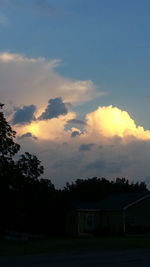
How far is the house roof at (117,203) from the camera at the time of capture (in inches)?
2033

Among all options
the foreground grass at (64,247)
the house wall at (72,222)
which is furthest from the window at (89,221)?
the foreground grass at (64,247)

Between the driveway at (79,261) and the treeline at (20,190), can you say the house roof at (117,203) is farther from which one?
the driveway at (79,261)

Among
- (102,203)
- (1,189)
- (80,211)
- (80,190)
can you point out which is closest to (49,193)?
(80,211)

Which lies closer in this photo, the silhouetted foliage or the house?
the house

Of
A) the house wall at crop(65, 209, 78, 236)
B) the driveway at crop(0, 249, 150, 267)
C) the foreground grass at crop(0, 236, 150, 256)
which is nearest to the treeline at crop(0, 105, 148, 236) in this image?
the house wall at crop(65, 209, 78, 236)

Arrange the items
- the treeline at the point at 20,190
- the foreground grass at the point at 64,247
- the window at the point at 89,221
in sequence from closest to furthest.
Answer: the foreground grass at the point at 64,247 → the treeline at the point at 20,190 → the window at the point at 89,221

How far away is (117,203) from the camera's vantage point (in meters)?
53.9

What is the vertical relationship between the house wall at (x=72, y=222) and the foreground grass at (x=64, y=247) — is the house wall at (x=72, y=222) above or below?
above

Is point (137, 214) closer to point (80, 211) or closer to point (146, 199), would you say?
point (146, 199)

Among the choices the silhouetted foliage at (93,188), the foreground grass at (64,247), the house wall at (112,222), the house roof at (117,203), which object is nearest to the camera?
the foreground grass at (64,247)

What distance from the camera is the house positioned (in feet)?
168

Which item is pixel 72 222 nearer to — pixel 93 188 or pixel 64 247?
pixel 93 188

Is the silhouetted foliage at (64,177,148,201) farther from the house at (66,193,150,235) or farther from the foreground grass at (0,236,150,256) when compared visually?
the foreground grass at (0,236,150,256)

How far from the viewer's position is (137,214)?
169 ft
